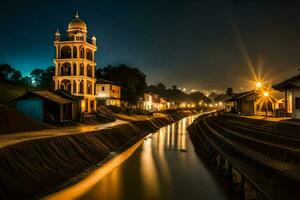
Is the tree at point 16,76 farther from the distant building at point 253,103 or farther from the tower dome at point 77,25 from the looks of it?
the distant building at point 253,103

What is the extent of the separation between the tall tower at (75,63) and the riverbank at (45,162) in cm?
3294

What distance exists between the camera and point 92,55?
67.1 meters

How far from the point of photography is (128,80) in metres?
91.5

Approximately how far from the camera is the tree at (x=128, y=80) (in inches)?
3548

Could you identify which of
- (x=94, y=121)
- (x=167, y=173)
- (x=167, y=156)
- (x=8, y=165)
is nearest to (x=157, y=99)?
(x=94, y=121)

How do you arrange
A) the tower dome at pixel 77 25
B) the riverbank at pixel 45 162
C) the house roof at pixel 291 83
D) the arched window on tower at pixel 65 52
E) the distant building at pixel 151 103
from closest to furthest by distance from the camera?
the riverbank at pixel 45 162 < the house roof at pixel 291 83 < the arched window on tower at pixel 65 52 < the tower dome at pixel 77 25 < the distant building at pixel 151 103

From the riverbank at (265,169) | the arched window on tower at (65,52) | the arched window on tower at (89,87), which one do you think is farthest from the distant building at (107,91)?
the riverbank at (265,169)

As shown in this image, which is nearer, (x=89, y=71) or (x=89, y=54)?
(x=89, y=71)

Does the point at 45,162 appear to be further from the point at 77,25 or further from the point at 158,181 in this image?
the point at 77,25

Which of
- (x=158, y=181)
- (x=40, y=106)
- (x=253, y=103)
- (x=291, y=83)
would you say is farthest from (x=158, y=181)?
(x=253, y=103)

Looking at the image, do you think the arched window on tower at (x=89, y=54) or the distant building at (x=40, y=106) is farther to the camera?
the arched window on tower at (x=89, y=54)

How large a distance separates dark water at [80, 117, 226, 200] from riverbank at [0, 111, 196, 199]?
2122 millimetres

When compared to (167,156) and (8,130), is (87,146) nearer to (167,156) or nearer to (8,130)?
(8,130)

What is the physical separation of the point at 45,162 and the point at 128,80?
7310 cm
